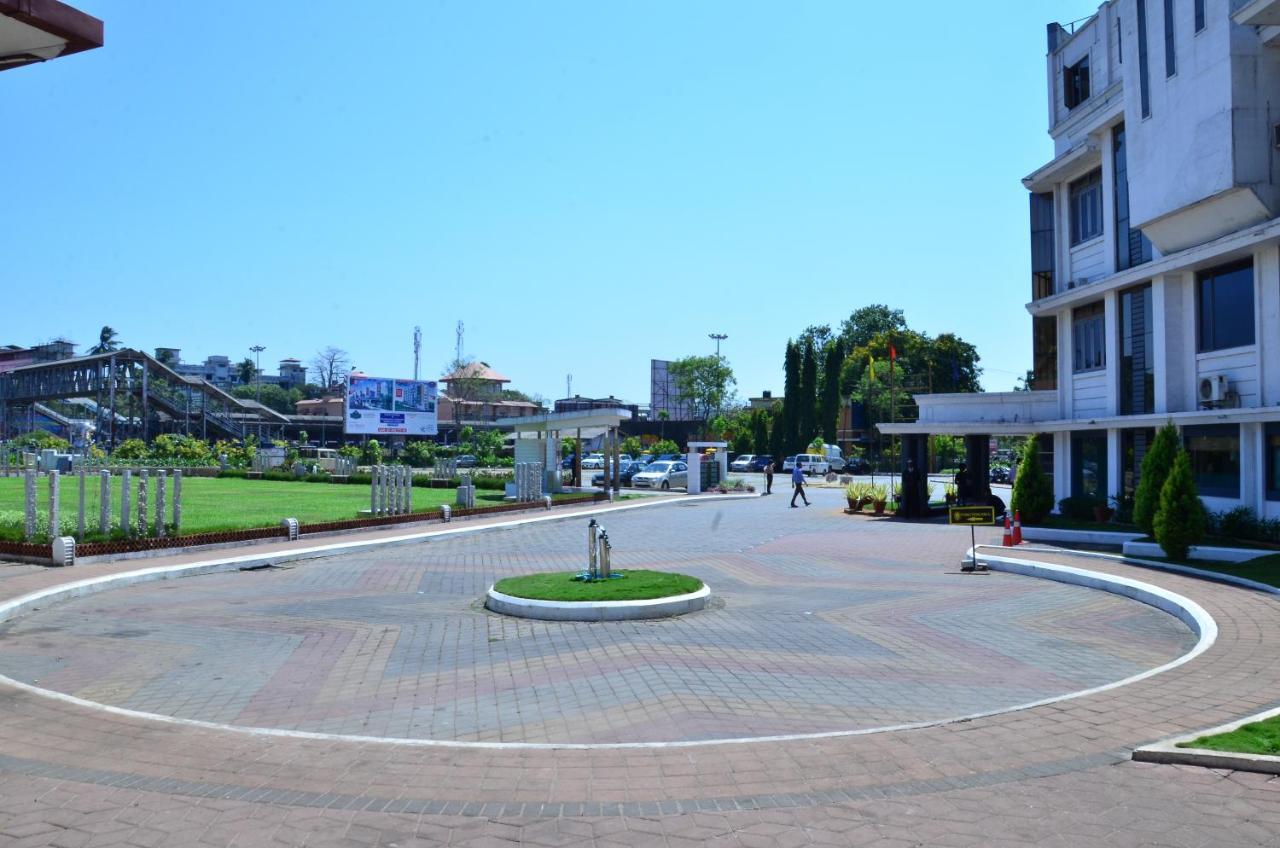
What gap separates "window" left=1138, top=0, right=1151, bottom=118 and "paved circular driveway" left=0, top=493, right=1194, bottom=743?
474 inches

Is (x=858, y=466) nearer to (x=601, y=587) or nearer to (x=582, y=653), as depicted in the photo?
(x=601, y=587)

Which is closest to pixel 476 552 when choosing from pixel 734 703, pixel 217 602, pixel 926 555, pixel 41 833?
pixel 217 602

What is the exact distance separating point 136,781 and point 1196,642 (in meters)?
10.7

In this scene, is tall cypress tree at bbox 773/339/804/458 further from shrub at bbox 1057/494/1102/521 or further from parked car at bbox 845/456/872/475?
shrub at bbox 1057/494/1102/521

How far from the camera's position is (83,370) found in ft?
244

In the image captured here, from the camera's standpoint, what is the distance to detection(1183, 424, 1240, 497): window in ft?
64.9

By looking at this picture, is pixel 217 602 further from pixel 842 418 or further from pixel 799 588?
pixel 842 418

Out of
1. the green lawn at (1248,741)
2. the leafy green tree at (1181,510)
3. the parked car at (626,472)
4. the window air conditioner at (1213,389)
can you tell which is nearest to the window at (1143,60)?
Answer: the window air conditioner at (1213,389)

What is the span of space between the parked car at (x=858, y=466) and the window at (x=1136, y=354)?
42.6 m

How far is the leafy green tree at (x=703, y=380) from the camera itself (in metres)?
97.5

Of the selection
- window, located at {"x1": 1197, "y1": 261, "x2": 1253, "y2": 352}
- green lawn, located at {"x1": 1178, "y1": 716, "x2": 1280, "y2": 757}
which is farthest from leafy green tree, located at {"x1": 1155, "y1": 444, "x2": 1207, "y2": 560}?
green lawn, located at {"x1": 1178, "y1": 716, "x2": 1280, "y2": 757}

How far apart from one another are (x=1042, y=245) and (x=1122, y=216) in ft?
14.4

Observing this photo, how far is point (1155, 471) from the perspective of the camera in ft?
57.9

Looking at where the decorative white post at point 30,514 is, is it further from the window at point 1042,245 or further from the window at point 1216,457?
the window at point 1042,245
